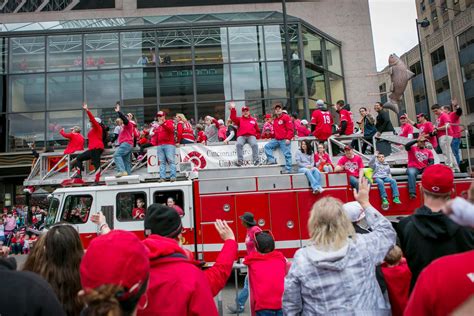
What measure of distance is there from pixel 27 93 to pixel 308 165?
17.2 meters

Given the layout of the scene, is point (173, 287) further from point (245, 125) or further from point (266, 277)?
point (245, 125)

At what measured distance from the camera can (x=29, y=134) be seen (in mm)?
20781

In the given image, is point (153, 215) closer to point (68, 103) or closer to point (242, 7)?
point (68, 103)

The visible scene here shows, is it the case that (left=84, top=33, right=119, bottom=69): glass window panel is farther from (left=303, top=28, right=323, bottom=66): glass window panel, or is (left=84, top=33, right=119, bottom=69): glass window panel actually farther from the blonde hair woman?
the blonde hair woman

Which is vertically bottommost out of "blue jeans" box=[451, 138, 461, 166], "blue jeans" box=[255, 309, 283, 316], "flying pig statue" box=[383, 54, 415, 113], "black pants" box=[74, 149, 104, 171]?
"blue jeans" box=[255, 309, 283, 316]

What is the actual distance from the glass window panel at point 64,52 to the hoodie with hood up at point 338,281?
20986mm

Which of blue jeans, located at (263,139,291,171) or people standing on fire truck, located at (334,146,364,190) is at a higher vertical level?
blue jeans, located at (263,139,291,171)

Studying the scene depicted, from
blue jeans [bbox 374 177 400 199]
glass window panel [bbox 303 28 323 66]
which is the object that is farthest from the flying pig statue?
glass window panel [bbox 303 28 323 66]

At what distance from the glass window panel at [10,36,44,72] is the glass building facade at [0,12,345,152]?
2.1 inches

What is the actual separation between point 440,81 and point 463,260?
54.3m

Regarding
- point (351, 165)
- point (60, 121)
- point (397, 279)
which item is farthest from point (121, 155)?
point (60, 121)

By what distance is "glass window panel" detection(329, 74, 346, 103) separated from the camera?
24.2 metres

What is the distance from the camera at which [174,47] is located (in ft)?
70.4

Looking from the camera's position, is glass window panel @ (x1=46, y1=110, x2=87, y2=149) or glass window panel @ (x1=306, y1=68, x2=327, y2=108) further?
glass window panel @ (x1=306, y1=68, x2=327, y2=108)
